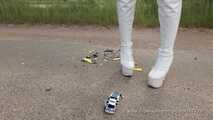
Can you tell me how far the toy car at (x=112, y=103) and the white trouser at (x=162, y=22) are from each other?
41 centimetres

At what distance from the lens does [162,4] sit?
293 cm

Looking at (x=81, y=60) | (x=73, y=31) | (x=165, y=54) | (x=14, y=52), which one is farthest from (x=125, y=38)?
(x=73, y=31)

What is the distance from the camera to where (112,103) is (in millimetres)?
2770

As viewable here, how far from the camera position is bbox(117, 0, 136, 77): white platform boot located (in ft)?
10.1

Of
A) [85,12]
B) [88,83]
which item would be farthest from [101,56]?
[85,12]

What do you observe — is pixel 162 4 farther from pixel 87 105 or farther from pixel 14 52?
pixel 14 52

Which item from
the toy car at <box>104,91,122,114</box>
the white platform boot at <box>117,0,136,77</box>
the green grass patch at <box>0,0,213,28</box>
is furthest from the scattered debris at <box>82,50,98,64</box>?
the green grass patch at <box>0,0,213,28</box>

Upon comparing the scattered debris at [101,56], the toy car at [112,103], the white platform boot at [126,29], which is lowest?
the scattered debris at [101,56]

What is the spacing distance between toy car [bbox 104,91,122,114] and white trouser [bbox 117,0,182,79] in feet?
1.35

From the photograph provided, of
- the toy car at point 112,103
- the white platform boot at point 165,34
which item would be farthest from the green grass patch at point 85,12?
the toy car at point 112,103

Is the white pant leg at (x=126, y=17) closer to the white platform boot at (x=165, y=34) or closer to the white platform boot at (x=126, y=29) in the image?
the white platform boot at (x=126, y=29)

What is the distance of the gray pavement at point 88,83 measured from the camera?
275cm

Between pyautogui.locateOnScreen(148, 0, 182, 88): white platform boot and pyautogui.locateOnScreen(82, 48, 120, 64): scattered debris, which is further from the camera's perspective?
pyautogui.locateOnScreen(82, 48, 120, 64): scattered debris

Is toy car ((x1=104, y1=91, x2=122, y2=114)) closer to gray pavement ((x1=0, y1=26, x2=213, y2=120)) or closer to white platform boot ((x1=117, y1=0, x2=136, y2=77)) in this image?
gray pavement ((x1=0, y1=26, x2=213, y2=120))
